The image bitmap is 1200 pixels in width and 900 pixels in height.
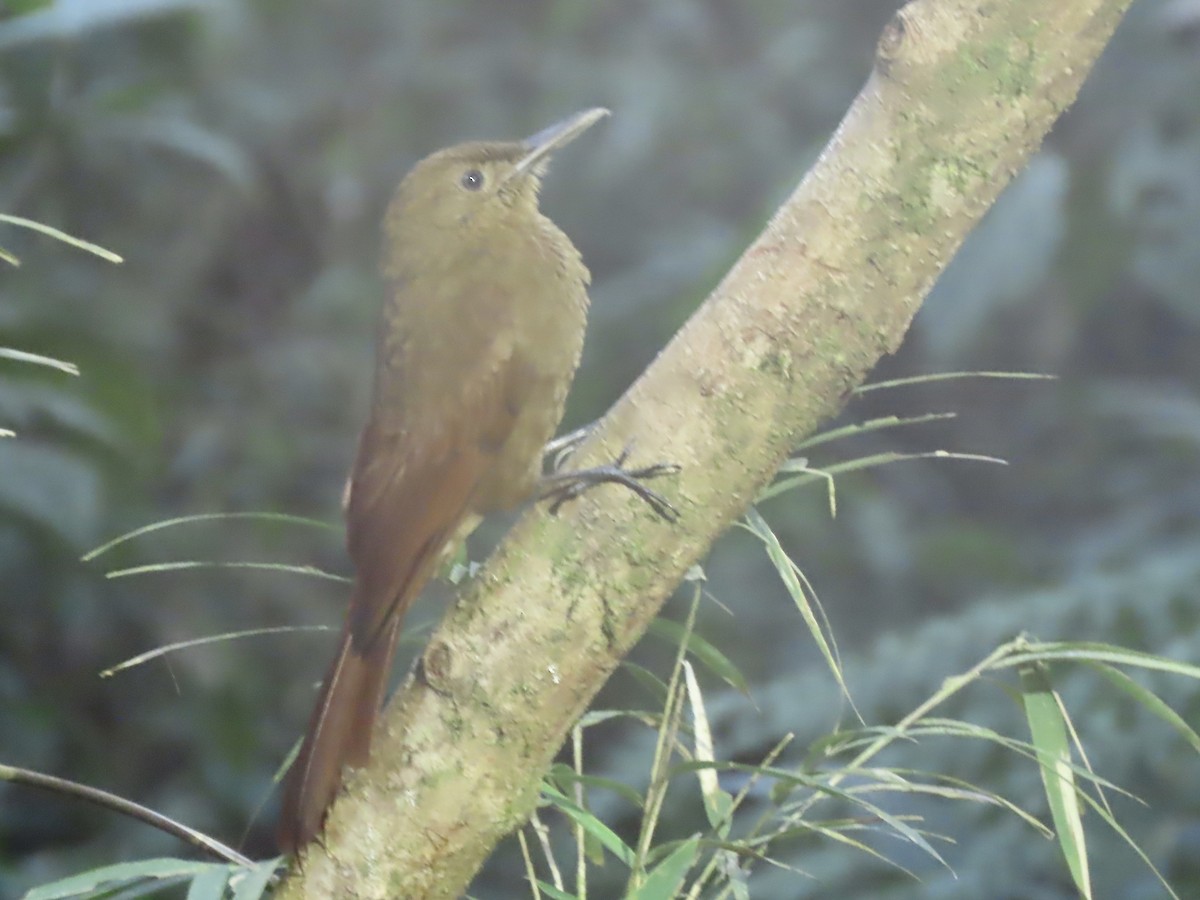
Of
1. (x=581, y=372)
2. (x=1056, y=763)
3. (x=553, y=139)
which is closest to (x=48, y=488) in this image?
(x=581, y=372)

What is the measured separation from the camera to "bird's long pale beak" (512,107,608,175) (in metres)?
1.41

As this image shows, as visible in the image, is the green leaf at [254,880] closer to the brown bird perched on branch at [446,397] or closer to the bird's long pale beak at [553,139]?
the brown bird perched on branch at [446,397]

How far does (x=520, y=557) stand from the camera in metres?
1.04

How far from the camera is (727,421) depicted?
1.03m

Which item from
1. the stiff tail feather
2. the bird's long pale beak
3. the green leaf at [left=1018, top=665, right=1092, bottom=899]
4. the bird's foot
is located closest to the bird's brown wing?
the stiff tail feather

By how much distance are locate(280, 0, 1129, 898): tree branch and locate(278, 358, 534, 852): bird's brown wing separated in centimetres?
2

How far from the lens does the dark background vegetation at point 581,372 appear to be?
5.98ft

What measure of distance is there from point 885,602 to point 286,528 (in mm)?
943

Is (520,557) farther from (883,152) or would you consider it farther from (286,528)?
(286,528)

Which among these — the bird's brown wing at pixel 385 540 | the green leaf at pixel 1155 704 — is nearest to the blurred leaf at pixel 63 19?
the bird's brown wing at pixel 385 540

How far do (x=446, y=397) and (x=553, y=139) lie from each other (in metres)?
0.32

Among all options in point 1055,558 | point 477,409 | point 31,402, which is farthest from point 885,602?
point 31,402

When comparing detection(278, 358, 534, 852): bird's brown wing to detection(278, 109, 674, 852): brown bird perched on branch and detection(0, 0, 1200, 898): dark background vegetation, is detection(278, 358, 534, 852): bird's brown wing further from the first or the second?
detection(0, 0, 1200, 898): dark background vegetation

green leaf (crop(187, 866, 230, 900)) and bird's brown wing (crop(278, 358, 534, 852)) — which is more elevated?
bird's brown wing (crop(278, 358, 534, 852))
